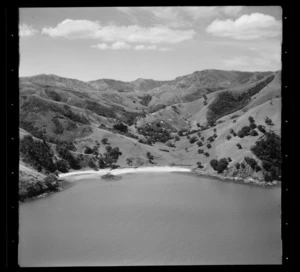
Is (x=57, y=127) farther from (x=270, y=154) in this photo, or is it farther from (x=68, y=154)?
(x=270, y=154)

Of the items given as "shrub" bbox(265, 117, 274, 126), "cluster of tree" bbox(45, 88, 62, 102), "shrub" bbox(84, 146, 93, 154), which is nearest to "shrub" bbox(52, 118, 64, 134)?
"shrub" bbox(84, 146, 93, 154)

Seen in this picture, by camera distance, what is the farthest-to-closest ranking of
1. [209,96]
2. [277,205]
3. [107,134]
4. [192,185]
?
1. [209,96]
2. [107,134]
3. [192,185]
4. [277,205]

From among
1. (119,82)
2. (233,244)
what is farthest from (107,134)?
(233,244)

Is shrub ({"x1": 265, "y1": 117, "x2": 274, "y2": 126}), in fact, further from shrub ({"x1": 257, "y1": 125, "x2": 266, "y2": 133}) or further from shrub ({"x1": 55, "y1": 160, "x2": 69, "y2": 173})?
shrub ({"x1": 55, "y1": 160, "x2": 69, "y2": 173})

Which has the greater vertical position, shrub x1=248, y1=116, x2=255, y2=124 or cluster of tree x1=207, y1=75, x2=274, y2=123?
cluster of tree x1=207, y1=75, x2=274, y2=123

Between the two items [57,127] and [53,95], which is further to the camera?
[53,95]

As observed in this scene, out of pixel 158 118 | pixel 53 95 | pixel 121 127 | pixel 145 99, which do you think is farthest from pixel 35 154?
pixel 145 99
